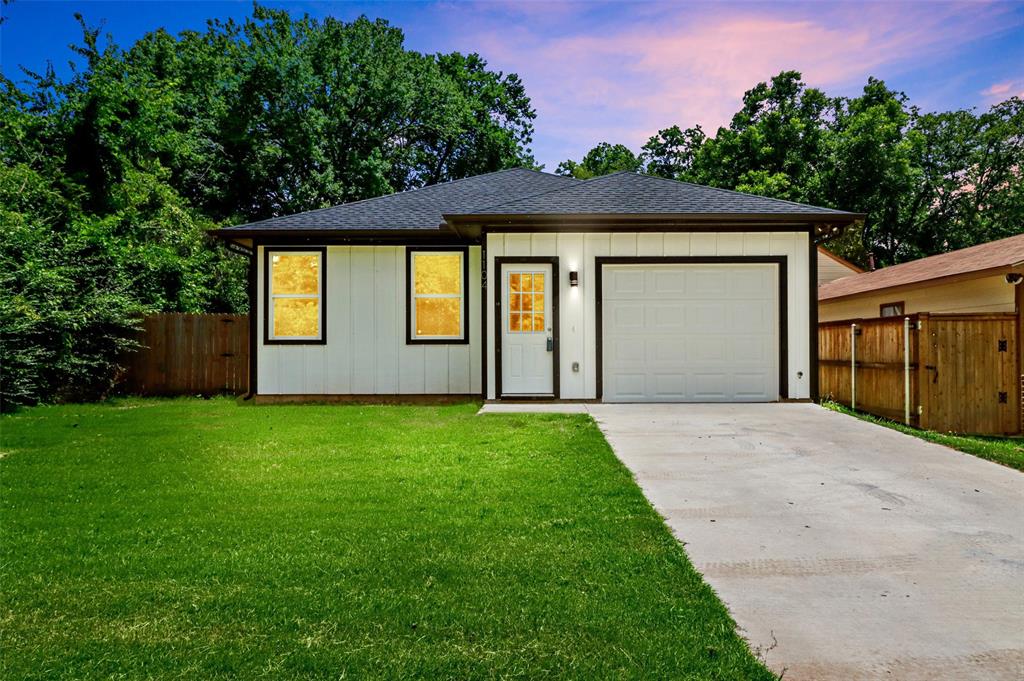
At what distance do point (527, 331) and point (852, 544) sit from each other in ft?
20.9

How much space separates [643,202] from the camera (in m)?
9.78

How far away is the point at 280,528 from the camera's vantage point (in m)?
3.64

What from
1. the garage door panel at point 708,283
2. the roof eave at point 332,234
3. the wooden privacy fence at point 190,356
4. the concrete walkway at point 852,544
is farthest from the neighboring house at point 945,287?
the wooden privacy fence at point 190,356

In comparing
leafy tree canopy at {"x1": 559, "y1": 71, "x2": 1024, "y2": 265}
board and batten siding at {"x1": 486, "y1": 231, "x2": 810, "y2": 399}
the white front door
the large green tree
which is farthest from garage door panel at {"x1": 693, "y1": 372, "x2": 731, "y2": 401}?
leafy tree canopy at {"x1": 559, "y1": 71, "x2": 1024, "y2": 265}

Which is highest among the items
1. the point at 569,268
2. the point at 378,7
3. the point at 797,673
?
the point at 378,7

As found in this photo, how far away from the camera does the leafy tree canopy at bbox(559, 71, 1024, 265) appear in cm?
2739

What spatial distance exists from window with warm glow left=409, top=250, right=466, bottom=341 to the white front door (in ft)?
4.42

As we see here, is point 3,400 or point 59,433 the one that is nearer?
point 59,433

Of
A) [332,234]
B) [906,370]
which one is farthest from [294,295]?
[906,370]

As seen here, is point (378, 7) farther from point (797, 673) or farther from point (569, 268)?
point (797, 673)

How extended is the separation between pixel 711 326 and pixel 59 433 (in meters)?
8.78

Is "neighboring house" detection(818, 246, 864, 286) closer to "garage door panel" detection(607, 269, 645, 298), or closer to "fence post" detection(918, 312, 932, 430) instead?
"fence post" detection(918, 312, 932, 430)

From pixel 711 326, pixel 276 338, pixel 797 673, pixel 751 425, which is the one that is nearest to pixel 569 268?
pixel 711 326

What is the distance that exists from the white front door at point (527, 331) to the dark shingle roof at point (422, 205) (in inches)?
78.5
